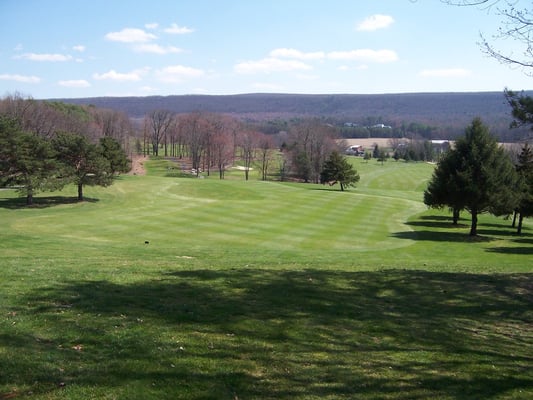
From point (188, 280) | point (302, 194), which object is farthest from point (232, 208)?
point (188, 280)

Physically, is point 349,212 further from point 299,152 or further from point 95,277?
point 299,152

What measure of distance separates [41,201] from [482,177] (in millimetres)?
38696

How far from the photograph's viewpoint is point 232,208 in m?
42.8

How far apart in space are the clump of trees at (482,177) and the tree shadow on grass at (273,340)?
2612cm

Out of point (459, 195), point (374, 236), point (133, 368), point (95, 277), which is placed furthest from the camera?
point (459, 195)

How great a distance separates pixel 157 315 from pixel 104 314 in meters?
0.91

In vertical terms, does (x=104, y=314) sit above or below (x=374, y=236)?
above

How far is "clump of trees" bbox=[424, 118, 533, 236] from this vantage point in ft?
118

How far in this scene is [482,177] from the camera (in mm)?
36406

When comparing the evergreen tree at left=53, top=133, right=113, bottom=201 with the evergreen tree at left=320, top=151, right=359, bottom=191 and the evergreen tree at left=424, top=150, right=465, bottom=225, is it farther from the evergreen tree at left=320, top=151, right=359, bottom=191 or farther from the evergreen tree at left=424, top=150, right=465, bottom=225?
the evergreen tree at left=320, top=151, right=359, bottom=191

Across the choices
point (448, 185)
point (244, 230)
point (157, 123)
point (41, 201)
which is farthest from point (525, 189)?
point (157, 123)

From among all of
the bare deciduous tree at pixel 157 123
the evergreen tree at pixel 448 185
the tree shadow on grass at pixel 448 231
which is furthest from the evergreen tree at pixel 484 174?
the bare deciduous tree at pixel 157 123

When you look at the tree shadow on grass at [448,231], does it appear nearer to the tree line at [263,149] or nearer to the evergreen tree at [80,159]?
the evergreen tree at [80,159]

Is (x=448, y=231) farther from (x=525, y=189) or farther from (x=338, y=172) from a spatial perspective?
(x=338, y=172)
